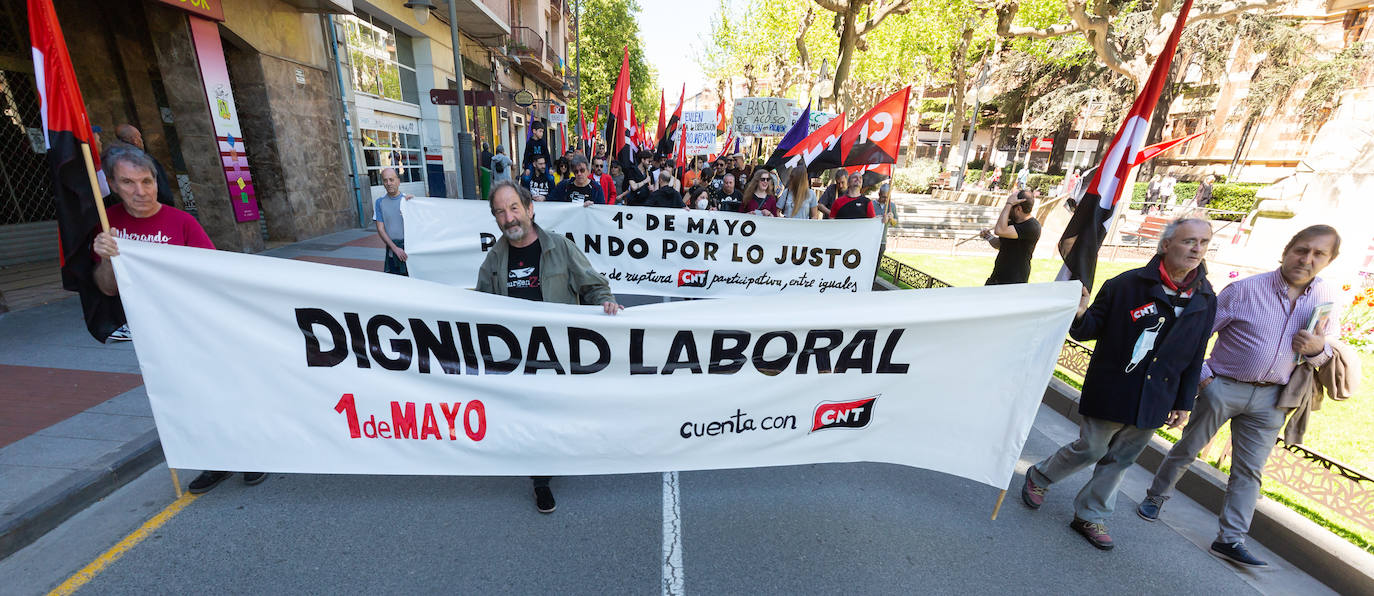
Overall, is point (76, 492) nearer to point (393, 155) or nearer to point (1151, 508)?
point (1151, 508)

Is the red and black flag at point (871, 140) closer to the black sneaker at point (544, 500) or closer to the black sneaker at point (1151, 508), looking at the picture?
the black sneaker at point (1151, 508)

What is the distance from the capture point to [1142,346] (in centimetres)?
273

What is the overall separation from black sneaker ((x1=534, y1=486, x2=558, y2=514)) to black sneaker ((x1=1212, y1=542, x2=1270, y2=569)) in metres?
3.62

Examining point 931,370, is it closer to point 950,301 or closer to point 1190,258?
point 950,301

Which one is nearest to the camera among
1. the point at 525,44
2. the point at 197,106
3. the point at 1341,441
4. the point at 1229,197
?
the point at 1341,441

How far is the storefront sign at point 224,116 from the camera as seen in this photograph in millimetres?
7828

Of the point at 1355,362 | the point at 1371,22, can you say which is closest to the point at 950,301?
the point at 1355,362

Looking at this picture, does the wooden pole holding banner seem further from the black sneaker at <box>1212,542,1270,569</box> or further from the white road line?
the black sneaker at <box>1212,542,1270,569</box>

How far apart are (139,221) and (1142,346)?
5305 millimetres

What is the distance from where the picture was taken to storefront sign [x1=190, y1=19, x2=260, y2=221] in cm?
783

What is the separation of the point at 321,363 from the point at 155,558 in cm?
115

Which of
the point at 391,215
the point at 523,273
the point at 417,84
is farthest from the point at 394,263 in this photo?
the point at 417,84

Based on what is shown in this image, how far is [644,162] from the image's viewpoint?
11922mm

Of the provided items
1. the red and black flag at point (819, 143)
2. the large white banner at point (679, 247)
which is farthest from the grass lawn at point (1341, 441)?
the red and black flag at point (819, 143)
